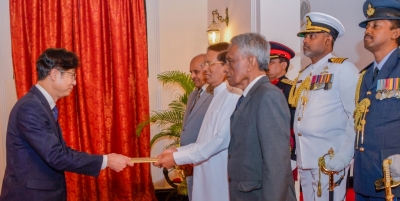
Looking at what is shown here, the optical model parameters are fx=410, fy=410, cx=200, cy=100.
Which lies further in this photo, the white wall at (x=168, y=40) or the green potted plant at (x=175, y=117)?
the white wall at (x=168, y=40)

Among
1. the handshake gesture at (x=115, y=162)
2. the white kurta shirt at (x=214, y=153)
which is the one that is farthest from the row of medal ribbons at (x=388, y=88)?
the handshake gesture at (x=115, y=162)

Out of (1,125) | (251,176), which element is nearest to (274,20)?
(251,176)

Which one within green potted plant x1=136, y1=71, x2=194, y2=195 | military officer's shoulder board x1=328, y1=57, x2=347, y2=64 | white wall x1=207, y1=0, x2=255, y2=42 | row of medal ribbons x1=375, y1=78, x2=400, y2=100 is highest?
white wall x1=207, y1=0, x2=255, y2=42

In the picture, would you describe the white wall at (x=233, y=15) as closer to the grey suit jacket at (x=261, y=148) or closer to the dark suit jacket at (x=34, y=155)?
the grey suit jacket at (x=261, y=148)

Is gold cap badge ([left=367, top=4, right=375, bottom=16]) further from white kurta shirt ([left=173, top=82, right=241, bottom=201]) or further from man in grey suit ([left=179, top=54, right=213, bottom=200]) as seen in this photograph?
man in grey suit ([left=179, top=54, right=213, bottom=200])

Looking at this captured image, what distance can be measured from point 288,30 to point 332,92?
1329 mm

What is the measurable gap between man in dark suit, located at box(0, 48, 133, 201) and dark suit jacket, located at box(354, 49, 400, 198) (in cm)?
164

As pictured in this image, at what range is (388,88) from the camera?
2.17 m

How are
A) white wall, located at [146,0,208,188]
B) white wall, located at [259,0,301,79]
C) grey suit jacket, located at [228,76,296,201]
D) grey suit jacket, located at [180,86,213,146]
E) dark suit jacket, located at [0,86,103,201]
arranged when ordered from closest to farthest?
grey suit jacket, located at [228,76,296,201] → dark suit jacket, located at [0,86,103,201] → grey suit jacket, located at [180,86,213,146] → white wall, located at [259,0,301,79] → white wall, located at [146,0,208,188]

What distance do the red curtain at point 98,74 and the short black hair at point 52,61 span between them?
2703 millimetres

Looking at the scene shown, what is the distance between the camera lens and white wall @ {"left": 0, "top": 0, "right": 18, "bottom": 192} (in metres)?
5.02

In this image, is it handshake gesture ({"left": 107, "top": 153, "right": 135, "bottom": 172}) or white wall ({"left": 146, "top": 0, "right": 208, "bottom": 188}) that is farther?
white wall ({"left": 146, "top": 0, "right": 208, "bottom": 188})

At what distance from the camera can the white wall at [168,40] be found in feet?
17.9

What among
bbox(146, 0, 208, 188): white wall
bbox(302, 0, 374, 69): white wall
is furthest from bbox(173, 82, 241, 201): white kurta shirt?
bbox(302, 0, 374, 69): white wall
